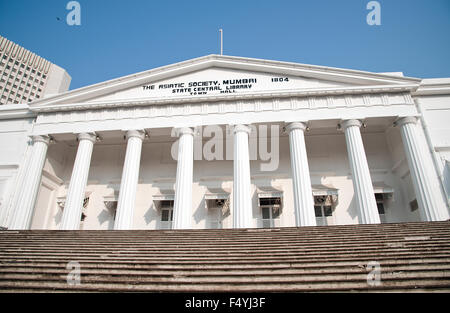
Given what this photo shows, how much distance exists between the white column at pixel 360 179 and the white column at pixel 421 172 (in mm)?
2155

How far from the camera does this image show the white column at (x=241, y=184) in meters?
13.6

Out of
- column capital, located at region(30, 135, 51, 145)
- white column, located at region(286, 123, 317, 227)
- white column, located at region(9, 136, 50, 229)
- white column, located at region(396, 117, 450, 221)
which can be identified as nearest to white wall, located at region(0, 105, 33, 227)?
column capital, located at region(30, 135, 51, 145)

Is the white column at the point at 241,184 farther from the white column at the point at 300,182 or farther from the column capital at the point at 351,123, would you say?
the column capital at the point at 351,123

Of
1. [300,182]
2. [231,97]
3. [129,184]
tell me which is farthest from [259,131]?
[129,184]

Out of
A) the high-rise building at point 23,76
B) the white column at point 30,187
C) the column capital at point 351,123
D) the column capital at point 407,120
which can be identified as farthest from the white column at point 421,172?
the high-rise building at point 23,76

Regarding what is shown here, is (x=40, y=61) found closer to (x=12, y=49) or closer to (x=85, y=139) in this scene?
(x=12, y=49)

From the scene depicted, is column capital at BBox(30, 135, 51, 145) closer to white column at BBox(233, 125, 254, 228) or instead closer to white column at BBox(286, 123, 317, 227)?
white column at BBox(233, 125, 254, 228)

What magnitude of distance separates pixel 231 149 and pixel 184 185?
18.4ft

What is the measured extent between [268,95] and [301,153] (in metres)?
3.72

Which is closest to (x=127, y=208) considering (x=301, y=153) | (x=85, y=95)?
(x=85, y=95)

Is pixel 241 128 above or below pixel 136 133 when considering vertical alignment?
below

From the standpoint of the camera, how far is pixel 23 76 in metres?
62.4

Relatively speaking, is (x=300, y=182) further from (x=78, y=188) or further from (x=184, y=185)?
(x=78, y=188)

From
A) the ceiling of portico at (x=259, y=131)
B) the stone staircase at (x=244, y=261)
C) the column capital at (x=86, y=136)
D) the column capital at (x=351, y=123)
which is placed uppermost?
the ceiling of portico at (x=259, y=131)
